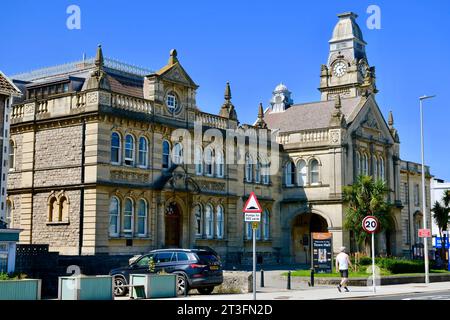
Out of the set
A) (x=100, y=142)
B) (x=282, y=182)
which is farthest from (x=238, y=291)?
(x=282, y=182)

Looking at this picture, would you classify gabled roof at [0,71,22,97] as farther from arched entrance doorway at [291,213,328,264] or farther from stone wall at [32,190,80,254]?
arched entrance doorway at [291,213,328,264]

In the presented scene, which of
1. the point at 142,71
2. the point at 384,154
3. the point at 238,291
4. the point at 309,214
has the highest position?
the point at 142,71

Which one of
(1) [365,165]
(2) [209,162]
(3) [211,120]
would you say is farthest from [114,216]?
(1) [365,165]

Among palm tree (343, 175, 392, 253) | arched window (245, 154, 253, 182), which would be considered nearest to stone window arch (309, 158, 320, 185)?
arched window (245, 154, 253, 182)

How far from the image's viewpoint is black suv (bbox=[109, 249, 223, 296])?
24219 mm

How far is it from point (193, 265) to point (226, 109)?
22557 millimetres

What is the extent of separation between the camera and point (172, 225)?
133 feet

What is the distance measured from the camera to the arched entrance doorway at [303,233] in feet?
170

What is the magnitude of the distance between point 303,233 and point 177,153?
15.6 m

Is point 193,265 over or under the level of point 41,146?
under

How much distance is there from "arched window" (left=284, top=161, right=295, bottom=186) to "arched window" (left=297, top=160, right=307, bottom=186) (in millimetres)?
480

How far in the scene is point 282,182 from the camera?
51.9 metres

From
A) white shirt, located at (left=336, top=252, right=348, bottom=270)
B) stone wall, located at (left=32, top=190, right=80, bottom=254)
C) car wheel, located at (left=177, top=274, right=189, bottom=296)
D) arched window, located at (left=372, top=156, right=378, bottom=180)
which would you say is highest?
arched window, located at (left=372, top=156, right=378, bottom=180)
